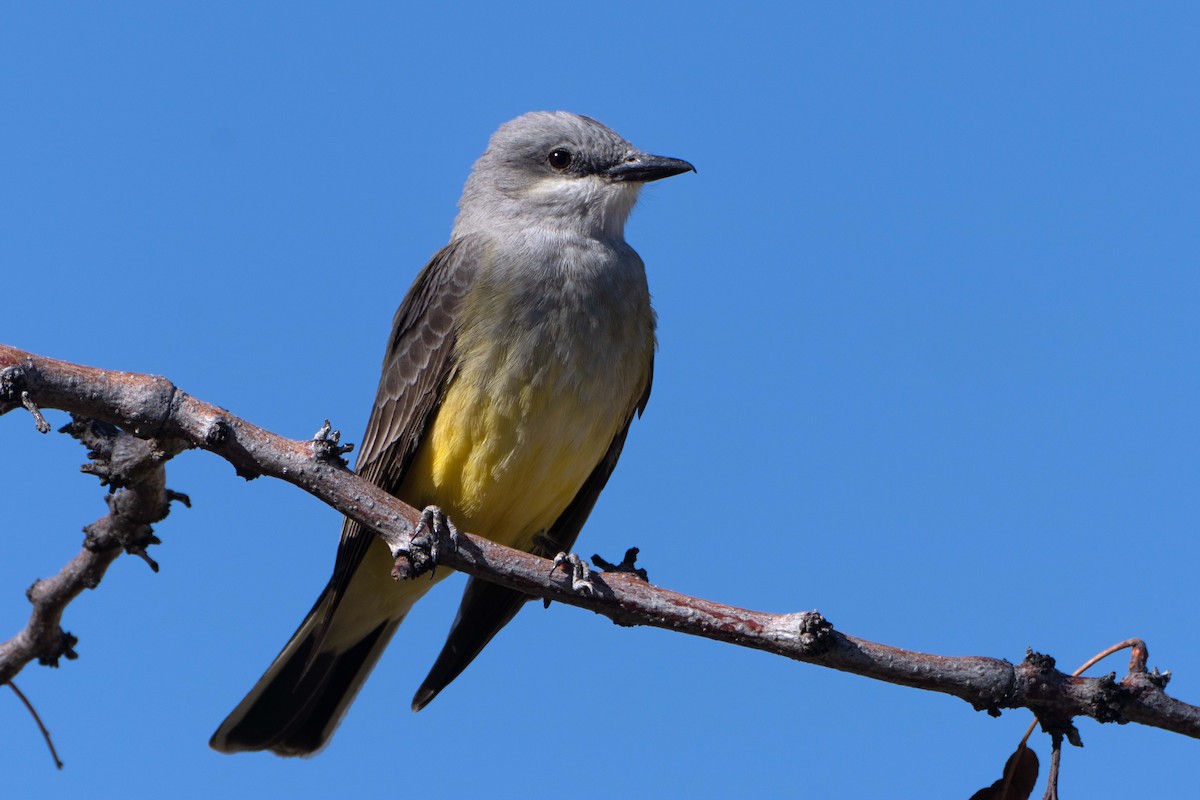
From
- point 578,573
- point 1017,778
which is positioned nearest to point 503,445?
point 578,573

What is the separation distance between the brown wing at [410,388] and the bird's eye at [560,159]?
0.90 m

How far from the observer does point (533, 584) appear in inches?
191

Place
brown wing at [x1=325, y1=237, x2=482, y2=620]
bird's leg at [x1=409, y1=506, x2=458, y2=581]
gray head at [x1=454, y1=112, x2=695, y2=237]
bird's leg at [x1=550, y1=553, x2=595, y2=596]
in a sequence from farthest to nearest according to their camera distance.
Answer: gray head at [x1=454, y1=112, x2=695, y2=237], brown wing at [x1=325, y1=237, x2=482, y2=620], bird's leg at [x1=550, y1=553, x2=595, y2=596], bird's leg at [x1=409, y1=506, x2=458, y2=581]

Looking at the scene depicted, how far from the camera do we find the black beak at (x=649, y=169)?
7.11m

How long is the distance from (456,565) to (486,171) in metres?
3.41

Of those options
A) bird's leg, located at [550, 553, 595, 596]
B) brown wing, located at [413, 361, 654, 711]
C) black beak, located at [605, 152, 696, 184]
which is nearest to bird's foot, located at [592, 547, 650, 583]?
bird's leg, located at [550, 553, 595, 596]

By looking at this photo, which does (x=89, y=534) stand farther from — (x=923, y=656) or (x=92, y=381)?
(x=923, y=656)

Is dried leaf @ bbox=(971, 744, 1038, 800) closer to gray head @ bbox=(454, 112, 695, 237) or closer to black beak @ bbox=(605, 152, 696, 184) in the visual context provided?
gray head @ bbox=(454, 112, 695, 237)

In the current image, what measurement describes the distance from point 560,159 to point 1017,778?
4438 millimetres

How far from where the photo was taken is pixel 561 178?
7.20 m

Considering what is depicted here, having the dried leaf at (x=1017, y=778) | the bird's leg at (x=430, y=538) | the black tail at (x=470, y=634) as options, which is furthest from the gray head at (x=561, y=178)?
the dried leaf at (x=1017, y=778)

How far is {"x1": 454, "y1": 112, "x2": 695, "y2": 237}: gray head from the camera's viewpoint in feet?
22.9

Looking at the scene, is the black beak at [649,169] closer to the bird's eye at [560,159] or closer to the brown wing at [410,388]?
the bird's eye at [560,159]

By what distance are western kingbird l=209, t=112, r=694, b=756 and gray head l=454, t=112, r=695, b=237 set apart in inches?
0.4
